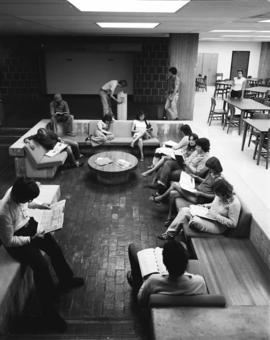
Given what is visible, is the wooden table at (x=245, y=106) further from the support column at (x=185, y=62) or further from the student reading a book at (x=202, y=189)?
the student reading a book at (x=202, y=189)

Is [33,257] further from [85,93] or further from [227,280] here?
[85,93]

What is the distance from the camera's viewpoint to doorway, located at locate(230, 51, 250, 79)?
20.5 metres

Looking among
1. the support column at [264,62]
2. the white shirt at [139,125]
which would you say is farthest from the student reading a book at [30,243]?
the support column at [264,62]

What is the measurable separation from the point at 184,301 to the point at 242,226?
1.67 metres

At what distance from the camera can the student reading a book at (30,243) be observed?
3332 millimetres

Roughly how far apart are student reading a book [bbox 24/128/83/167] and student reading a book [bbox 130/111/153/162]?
137 cm

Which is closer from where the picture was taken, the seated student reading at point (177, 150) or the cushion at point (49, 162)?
the seated student reading at point (177, 150)

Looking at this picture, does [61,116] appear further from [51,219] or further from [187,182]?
[51,219]

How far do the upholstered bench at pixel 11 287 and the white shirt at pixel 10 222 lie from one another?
25cm

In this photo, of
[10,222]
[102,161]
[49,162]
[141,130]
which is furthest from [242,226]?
[141,130]

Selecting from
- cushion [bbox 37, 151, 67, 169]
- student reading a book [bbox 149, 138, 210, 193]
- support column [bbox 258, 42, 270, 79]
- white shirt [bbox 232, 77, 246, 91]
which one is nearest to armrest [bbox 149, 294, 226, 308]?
student reading a book [bbox 149, 138, 210, 193]

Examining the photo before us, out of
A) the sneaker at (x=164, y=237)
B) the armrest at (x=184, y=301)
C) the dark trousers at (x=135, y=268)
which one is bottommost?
the sneaker at (x=164, y=237)

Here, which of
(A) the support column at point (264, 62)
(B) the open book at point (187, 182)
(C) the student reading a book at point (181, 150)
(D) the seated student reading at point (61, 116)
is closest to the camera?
(B) the open book at point (187, 182)

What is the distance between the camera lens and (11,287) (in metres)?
3.30
